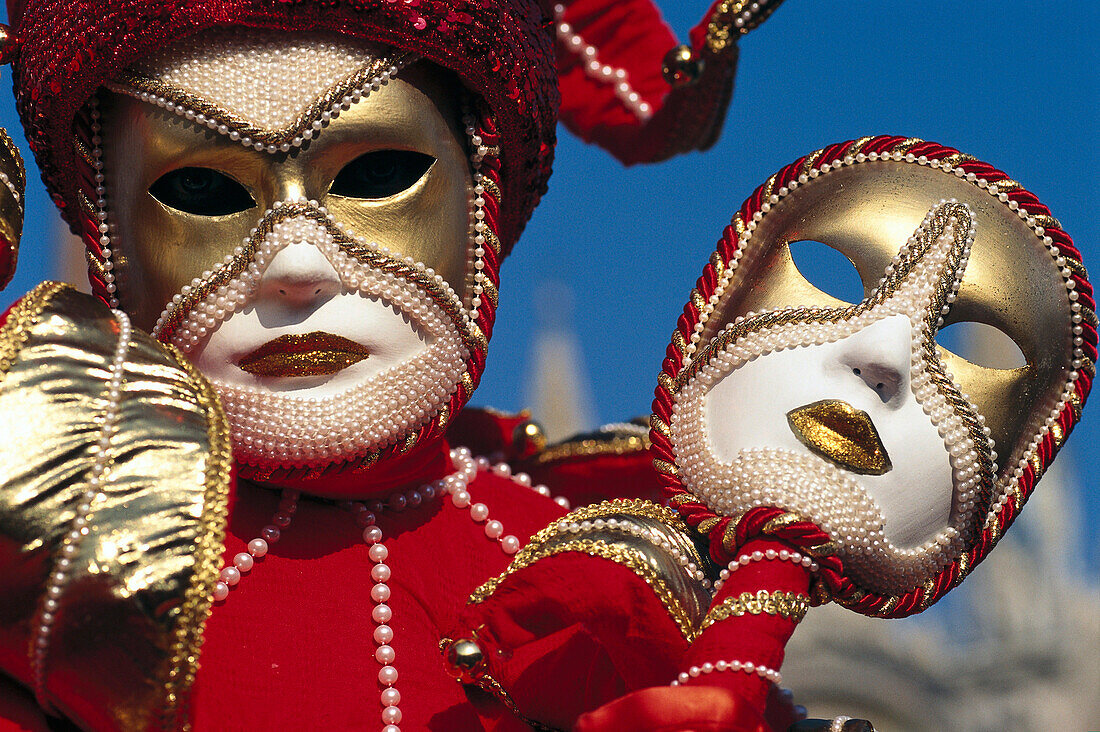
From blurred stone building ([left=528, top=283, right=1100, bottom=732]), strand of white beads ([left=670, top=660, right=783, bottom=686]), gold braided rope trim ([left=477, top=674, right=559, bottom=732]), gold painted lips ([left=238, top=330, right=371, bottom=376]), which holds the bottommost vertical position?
blurred stone building ([left=528, top=283, right=1100, bottom=732])

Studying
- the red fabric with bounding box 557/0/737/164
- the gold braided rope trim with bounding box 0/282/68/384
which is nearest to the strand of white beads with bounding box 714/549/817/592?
the gold braided rope trim with bounding box 0/282/68/384

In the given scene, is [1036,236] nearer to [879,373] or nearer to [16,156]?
[879,373]

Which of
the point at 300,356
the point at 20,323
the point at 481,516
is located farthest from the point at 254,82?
the point at 481,516

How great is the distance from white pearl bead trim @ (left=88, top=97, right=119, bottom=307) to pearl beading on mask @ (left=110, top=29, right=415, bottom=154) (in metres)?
0.09

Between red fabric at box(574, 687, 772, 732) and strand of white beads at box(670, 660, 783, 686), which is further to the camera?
strand of white beads at box(670, 660, 783, 686)

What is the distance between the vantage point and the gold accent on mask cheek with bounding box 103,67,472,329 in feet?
6.33

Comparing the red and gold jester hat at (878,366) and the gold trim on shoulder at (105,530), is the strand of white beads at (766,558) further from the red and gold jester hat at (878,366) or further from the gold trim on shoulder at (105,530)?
the gold trim on shoulder at (105,530)

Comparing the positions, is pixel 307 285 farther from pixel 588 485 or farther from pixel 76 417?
pixel 588 485

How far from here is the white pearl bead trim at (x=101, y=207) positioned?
203cm

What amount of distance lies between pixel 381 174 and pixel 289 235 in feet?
0.61

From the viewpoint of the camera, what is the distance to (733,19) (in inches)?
91.8

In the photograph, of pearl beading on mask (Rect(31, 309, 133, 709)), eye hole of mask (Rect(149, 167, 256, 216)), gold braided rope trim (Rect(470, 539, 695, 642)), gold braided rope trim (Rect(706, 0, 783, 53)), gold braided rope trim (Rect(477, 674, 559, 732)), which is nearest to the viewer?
pearl beading on mask (Rect(31, 309, 133, 709))

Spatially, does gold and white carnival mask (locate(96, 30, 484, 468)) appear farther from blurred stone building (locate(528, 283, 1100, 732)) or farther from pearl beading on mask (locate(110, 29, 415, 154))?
blurred stone building (locate(528, 283, 1100, 732))

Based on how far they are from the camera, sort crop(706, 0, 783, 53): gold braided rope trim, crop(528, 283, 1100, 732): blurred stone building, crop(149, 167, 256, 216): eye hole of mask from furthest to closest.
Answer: crop(528, 283, 1100, 732): blurred stone building < crop(706, 0, 783, 53): gold braided rope trim < crop(149, 167, 256, 216): eye hole of mask
